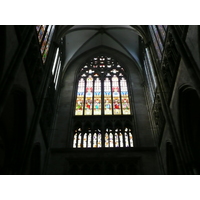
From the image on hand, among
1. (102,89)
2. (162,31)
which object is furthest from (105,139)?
(162,31)

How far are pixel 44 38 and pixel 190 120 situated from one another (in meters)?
8.39

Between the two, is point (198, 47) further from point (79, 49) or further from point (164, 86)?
point (79, 49)

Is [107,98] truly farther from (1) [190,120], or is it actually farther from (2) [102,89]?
(1) [190,120]

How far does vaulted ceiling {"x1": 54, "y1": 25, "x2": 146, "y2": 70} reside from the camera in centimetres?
1973

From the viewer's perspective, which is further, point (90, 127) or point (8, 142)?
point (90, 127)

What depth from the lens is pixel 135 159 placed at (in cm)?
1349

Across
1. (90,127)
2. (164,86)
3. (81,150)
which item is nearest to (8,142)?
(81,150)

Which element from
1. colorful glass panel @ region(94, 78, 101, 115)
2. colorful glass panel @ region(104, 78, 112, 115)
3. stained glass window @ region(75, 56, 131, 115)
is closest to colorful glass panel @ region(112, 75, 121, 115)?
stained glass window @ region(75, 56, 131, 115)

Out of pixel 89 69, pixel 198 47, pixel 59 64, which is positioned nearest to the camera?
pixel 198 47

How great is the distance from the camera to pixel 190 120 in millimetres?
9969

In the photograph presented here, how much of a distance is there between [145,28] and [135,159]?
865 centimetres

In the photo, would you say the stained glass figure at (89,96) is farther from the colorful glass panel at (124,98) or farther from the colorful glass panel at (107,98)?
the colorful glass panel at (124,98)

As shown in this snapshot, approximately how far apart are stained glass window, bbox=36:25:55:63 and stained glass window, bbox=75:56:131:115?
5027 mm

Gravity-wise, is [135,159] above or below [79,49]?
below
